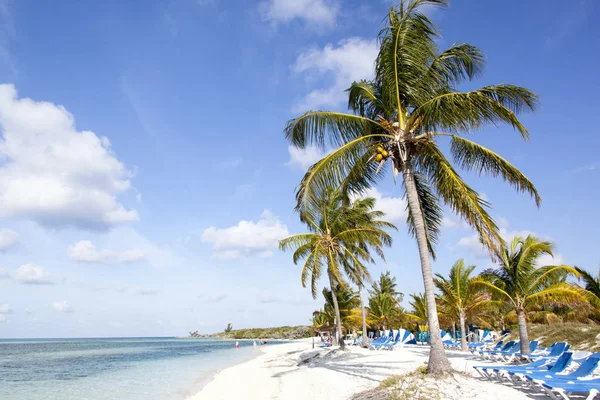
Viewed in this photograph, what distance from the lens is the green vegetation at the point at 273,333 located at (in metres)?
98.1

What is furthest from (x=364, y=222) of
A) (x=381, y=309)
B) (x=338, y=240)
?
(x=381, y=309)

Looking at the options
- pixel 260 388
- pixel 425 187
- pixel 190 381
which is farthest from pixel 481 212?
pixel 190 381

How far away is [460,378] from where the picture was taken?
24.9 feet

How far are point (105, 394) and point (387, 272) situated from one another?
35.7 meters

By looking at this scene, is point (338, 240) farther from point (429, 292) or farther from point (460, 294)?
→ point (429, 292)

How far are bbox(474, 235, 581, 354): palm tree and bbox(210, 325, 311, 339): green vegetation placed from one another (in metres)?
78.7

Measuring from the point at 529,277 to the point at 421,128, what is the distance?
7.28 metres

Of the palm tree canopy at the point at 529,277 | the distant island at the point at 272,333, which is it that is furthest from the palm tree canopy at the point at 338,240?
the distant island at the point at 272,333

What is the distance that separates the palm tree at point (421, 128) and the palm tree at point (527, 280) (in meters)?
4.75

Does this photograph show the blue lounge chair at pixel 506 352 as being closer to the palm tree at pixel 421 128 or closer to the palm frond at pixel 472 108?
the palm tree at pixel 421 128

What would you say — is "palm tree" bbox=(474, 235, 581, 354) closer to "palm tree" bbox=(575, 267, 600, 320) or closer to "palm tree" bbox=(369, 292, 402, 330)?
"palm tree" bbox=(575, 267, 600, 320)

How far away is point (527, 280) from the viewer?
12.9m

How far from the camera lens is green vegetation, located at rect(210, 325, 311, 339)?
322 ft

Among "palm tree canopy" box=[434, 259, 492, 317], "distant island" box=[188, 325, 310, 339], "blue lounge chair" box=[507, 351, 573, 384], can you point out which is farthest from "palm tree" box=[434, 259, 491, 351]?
"distant island" box=[188, 325, 310, 339]
